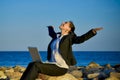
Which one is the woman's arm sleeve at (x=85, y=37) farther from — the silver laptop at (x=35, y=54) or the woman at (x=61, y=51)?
the silver laptop at (x=35, y=54)

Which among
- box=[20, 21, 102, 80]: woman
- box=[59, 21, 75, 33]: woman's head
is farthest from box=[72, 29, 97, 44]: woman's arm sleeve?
box=[59, 21, 75, 33]: woman's head

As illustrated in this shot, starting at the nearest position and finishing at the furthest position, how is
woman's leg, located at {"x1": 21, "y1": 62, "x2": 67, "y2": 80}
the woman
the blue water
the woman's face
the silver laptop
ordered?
1. woman's leg, located at {"x1": 21, "y1": 62, "x2": 67, "y2": 80}
2. the woman
3. the silver laptop
4. the woman's face
5. the blue water

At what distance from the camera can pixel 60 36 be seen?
945cm

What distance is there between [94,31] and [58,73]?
108cm

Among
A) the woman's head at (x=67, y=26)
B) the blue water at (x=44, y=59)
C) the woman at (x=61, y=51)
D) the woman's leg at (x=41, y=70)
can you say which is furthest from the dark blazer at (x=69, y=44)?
the blue water at (x=44, y=59)

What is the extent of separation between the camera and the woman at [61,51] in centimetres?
899

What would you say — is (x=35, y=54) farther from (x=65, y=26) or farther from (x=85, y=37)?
(x=85, y=37)

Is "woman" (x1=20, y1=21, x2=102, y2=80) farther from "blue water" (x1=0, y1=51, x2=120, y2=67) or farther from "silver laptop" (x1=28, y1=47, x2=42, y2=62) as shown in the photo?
"blue water" (x1=0, y1=51, x2=120, y2=67)

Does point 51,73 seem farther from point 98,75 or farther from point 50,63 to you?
point 98,75

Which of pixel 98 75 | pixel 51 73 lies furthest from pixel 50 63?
pixel 98 75

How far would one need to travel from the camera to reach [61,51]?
30.2ft

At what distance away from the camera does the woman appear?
8985 millimetres

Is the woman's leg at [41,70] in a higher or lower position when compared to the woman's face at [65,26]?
lower

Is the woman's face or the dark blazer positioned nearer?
the dark blazer
